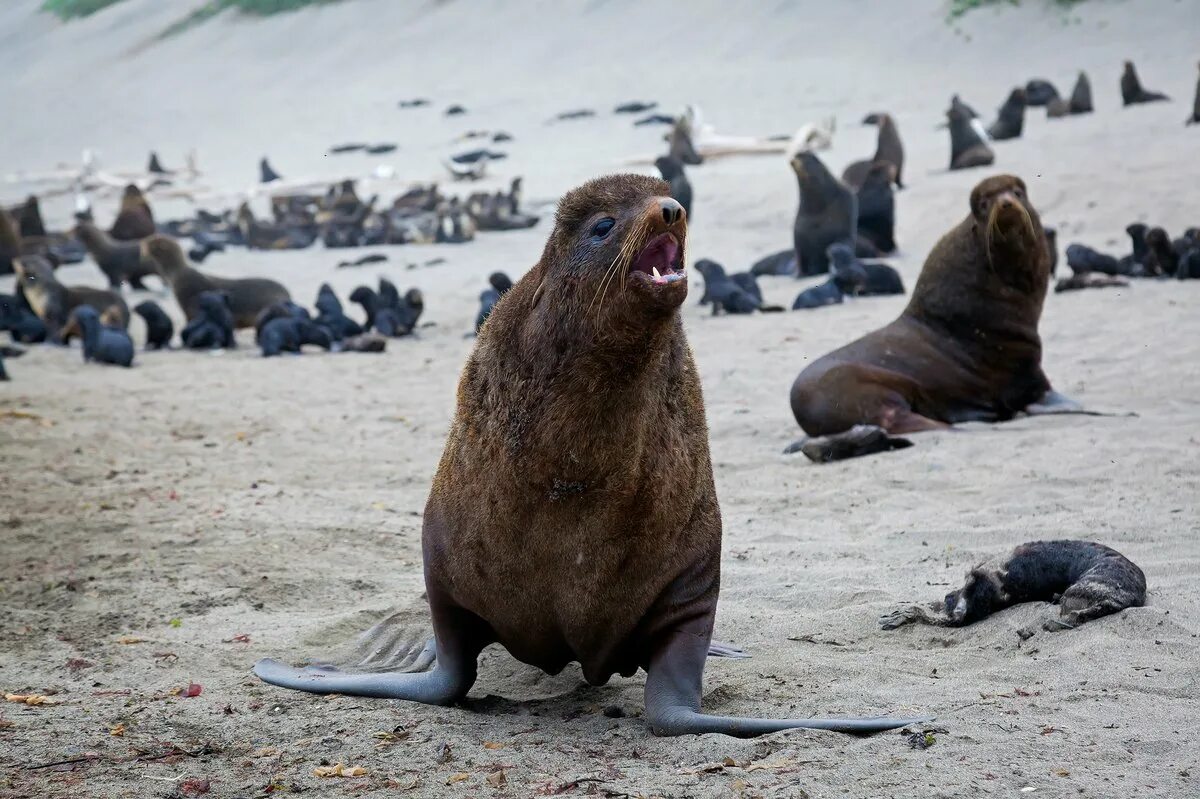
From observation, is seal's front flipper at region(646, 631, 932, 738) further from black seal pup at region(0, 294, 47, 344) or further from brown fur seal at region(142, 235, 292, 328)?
black seal pup at region(0, 294, 47, 344)

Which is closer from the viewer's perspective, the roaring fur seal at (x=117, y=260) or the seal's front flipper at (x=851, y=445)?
the seal's front flipper at (x=851, y=445)

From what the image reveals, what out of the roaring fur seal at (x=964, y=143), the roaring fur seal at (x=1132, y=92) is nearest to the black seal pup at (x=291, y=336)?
the roaring fur seal at (x=964, y=143)

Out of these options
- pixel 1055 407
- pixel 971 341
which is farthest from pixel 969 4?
pixel 1055 407

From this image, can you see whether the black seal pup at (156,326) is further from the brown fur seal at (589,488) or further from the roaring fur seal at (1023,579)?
the roaring fur seal at (1023,579)

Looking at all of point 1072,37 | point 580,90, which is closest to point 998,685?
point 1072,37

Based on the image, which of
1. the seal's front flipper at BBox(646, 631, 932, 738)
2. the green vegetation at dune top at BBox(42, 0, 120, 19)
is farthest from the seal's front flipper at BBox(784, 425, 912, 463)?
the green vegetation at dune top at BBox(42, 0, 120, 19)

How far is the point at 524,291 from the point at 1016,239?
453 cm

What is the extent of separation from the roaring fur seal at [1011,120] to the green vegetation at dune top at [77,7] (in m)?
44.4

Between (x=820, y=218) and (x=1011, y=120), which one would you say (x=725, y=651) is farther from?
(x=1011, y=120)

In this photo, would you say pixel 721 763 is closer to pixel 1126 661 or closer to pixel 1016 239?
pixel 1126 661

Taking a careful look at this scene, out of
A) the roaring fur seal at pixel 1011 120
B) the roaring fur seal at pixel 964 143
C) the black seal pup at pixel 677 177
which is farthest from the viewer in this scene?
the roaring fur seal at pixel 1011 120

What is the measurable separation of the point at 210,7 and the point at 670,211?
50.4 m

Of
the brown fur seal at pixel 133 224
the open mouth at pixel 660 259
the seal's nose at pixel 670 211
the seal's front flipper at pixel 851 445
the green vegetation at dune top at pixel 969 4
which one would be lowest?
the seal's front flipper at pixel 851 445

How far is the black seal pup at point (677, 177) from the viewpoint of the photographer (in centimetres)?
1656
